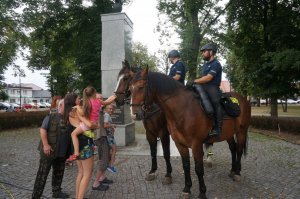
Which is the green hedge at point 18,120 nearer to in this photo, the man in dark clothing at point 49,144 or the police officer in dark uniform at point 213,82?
the man in dark clothing at point 49,144

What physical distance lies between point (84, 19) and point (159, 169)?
1747 centimetres

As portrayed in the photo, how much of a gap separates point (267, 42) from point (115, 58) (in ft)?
45.0

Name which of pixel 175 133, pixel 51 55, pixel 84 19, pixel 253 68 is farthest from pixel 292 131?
pixel 51 55

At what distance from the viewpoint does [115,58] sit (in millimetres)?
11414

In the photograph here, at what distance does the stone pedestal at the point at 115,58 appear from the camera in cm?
1124

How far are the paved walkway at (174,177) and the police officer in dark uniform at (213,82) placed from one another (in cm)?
149

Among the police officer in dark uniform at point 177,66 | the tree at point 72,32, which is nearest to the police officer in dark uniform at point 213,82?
the police officer in dark uniform at point 177,66

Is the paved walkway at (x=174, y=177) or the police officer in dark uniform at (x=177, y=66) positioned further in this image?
the police officer in dark uniform at (x=177, y=66)

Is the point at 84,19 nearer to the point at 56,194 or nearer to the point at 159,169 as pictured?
A: the point at 159,169

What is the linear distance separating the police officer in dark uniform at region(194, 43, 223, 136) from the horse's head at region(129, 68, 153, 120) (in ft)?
4.01

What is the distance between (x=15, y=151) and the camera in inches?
449

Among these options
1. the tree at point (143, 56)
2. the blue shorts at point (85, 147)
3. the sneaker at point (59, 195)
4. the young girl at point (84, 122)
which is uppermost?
the tree at point (143, 56)

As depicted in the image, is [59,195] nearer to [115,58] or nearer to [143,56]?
[115,58]

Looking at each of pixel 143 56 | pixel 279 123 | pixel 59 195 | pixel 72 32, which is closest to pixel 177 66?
pixel 59 195
